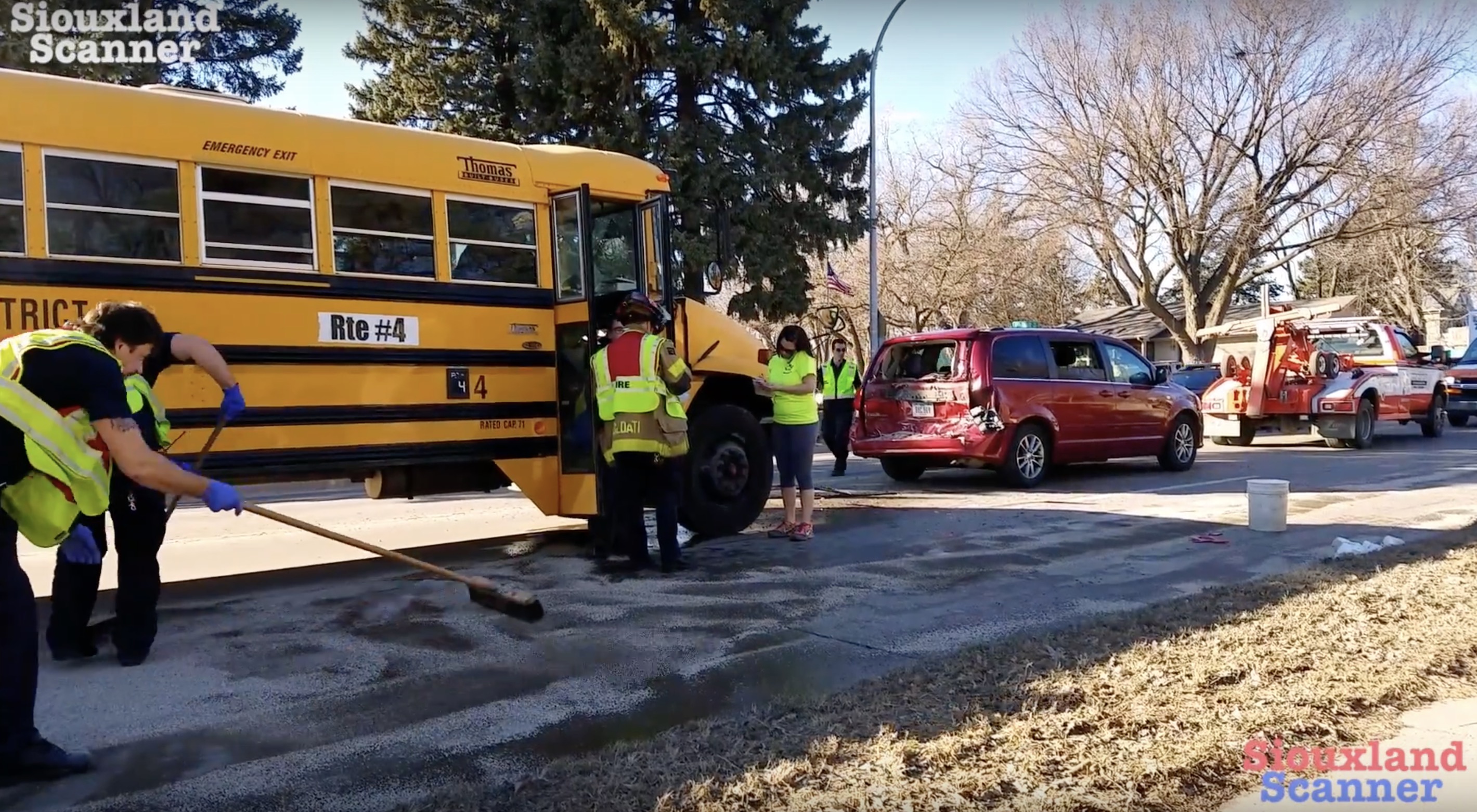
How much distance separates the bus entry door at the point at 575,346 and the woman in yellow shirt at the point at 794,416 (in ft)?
4.90

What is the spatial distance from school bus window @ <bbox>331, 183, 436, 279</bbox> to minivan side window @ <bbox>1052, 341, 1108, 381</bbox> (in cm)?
747

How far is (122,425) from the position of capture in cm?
384

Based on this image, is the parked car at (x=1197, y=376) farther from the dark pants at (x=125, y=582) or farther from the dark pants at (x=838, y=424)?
the dark pants at (x=125, y=582)

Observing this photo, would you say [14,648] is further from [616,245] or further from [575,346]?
[616,245]

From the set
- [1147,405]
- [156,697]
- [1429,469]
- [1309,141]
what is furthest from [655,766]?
[1309,141]

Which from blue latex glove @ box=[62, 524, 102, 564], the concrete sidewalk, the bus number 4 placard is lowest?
the concrete sidewalk

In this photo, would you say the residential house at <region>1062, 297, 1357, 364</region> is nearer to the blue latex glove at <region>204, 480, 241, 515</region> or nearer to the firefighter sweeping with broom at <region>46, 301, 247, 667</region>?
the firefighter sweeping with broom at <region>46, 301, 247, 667</region>

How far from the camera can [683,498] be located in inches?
329

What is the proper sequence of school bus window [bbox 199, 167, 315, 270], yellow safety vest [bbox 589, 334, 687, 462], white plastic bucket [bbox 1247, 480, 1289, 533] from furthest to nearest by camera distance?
white plastic bucket [bbox 1247, 480, 1289, 533] → yellow safety vest [bbox 589, 334, 687, 462] → school bus window [bbox 199, 167, 315, 270]

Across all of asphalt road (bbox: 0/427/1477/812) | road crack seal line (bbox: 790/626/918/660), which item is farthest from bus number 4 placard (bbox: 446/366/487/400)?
road crack seal line (bbox: 790/626/918/660)

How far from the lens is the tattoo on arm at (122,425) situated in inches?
150

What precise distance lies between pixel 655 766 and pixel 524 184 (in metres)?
4.96

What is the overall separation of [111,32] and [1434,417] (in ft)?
76.4

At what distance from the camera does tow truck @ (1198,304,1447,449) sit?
55.2 feet
